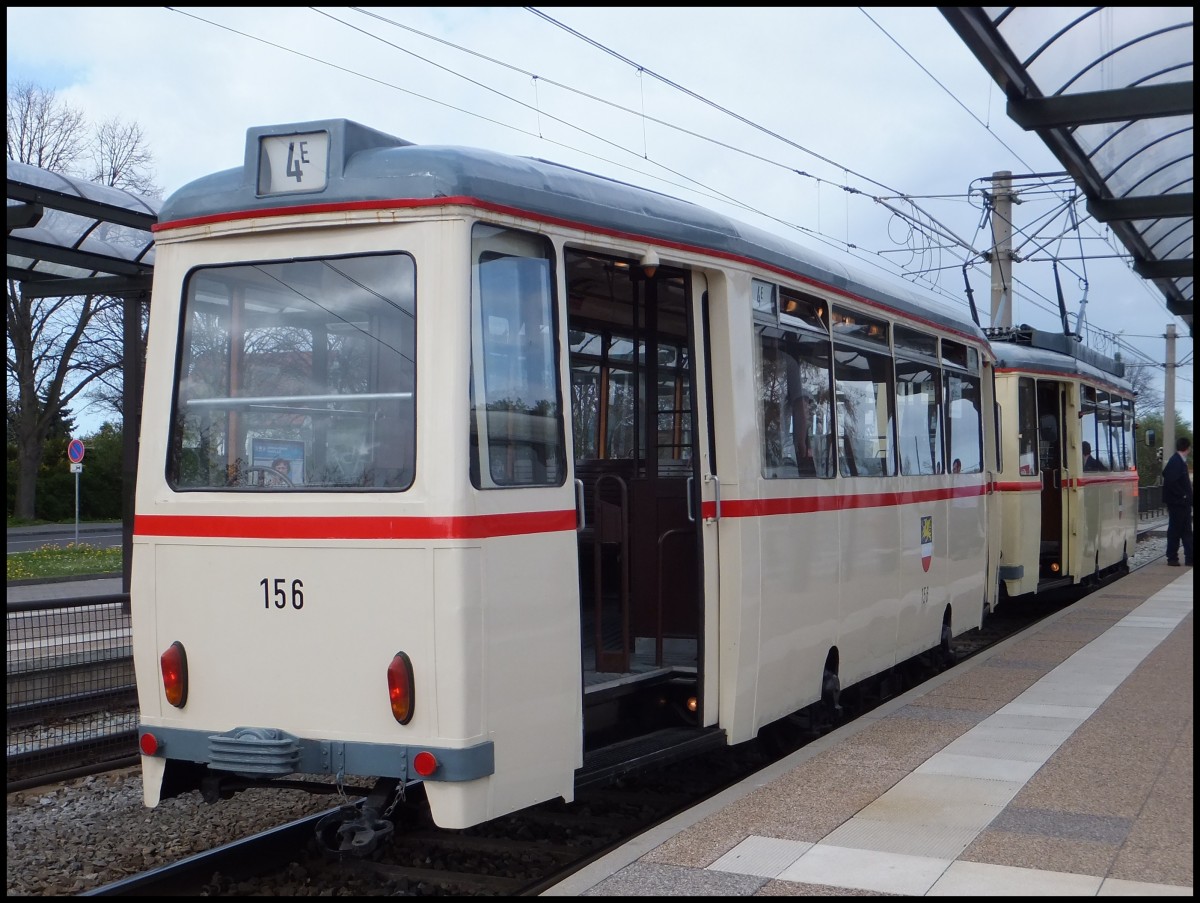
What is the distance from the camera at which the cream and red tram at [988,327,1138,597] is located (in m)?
15.3

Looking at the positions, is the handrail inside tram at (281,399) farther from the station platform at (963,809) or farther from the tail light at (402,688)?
the station platform at (963,809)

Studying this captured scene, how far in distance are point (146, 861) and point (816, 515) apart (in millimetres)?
4298

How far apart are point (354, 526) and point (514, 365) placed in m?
0.98

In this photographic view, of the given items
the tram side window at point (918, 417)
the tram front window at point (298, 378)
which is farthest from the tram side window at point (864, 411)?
the tram front window at point (298, 378)

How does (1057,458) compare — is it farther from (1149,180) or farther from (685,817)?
(685,817)

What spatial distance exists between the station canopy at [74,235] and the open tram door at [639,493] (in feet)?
13.7

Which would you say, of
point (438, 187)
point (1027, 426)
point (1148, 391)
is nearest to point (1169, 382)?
point (1148, 391)

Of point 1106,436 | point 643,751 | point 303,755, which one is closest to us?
point 303,755

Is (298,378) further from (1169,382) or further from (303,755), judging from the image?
(1169,382)

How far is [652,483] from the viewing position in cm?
770

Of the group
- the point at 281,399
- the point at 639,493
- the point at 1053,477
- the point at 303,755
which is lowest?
the point at 303,755

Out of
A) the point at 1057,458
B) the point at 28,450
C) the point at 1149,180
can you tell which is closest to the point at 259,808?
the point at 1149,180

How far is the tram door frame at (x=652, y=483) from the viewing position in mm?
6969

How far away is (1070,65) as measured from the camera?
29.5 ft
